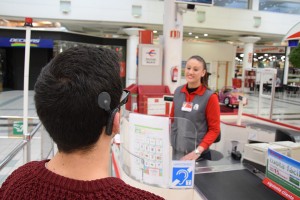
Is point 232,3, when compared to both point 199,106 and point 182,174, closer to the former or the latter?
point 199,106

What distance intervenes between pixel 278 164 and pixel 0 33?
45.6ft

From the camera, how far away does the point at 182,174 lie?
172 cm

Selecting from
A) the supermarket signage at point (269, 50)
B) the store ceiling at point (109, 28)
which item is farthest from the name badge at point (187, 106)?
the supermarket signage at point (269, 50)

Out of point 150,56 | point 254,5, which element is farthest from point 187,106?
point 254,5

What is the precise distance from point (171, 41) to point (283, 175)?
4425 mm

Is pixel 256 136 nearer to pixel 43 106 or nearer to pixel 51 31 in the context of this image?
pixel 43 106

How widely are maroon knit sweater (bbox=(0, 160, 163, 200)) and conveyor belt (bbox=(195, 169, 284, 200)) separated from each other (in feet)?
3.91

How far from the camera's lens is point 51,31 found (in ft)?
42.4

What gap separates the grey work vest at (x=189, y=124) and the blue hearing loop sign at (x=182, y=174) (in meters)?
0.16

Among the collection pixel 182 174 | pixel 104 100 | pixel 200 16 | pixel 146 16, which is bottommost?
pixel 182 174

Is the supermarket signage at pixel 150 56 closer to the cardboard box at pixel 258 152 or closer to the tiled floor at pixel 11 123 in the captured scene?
the tiled floor at pixel 11 123

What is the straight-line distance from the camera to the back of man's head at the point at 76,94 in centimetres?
60

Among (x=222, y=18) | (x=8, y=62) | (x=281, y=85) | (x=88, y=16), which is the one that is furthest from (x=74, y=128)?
(x=281, y=85)

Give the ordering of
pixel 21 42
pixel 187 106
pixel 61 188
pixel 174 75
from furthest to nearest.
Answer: pixel 21 42, pixel 174 75, pixel 187 106, pixel 61 188
